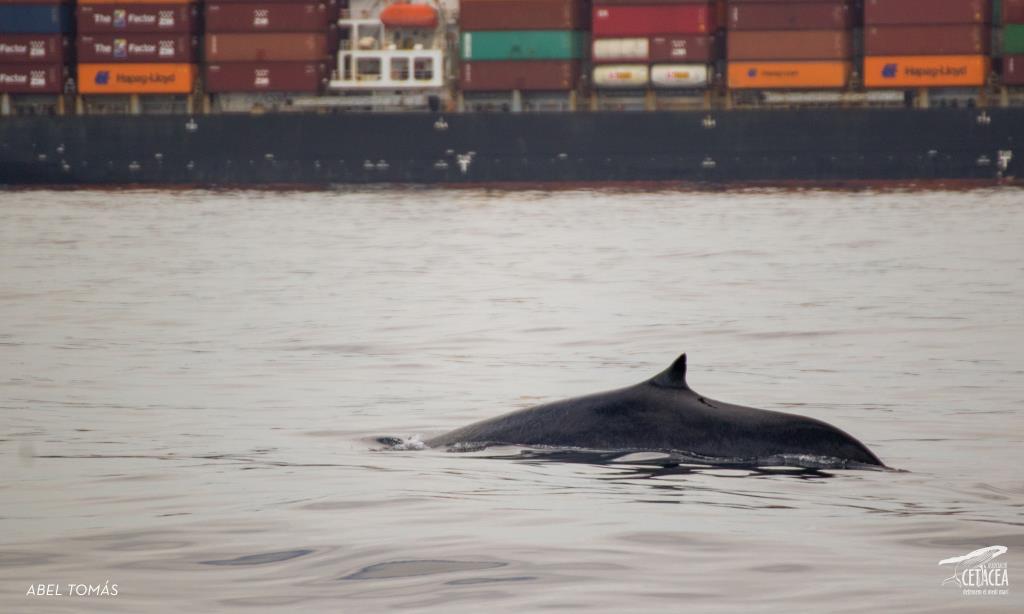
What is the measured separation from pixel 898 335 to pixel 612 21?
165 feet

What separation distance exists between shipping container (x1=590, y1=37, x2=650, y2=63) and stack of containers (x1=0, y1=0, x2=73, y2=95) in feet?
74.4

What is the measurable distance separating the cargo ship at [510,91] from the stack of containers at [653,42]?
0.27 ft

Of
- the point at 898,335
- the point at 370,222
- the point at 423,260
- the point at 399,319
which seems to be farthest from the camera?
the point at 370,222

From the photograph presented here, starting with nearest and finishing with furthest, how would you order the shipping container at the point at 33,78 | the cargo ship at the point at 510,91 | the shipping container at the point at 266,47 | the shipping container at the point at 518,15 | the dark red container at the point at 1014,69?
the dark red container at the point at 1014,69 → the cargo ship at the point at 510,91 → the shipping container at the point at 518,15 → the shipping container at the point at 266,47 → the shipping container at the point at 33,78

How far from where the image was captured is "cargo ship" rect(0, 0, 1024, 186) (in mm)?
67000

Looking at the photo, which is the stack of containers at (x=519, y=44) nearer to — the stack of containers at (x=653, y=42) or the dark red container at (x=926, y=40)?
the stack of containers at (x=653, y=42)

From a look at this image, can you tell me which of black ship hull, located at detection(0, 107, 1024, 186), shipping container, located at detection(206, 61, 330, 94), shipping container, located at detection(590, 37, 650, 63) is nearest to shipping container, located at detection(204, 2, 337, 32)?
shipping container, located at detection(206, 61, 330, 94)

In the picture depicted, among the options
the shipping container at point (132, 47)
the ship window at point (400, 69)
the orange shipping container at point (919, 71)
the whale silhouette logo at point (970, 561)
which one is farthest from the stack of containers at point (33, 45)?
the whale silhouette logo at point (970, 561)

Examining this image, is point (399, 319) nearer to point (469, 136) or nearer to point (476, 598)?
point (476, 598)

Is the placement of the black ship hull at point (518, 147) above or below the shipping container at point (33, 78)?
below

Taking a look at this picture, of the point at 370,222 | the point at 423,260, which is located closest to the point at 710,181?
the point at 370,222

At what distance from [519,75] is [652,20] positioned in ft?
19.6

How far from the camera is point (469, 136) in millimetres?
69750

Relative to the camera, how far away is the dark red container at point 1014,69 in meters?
66.4
